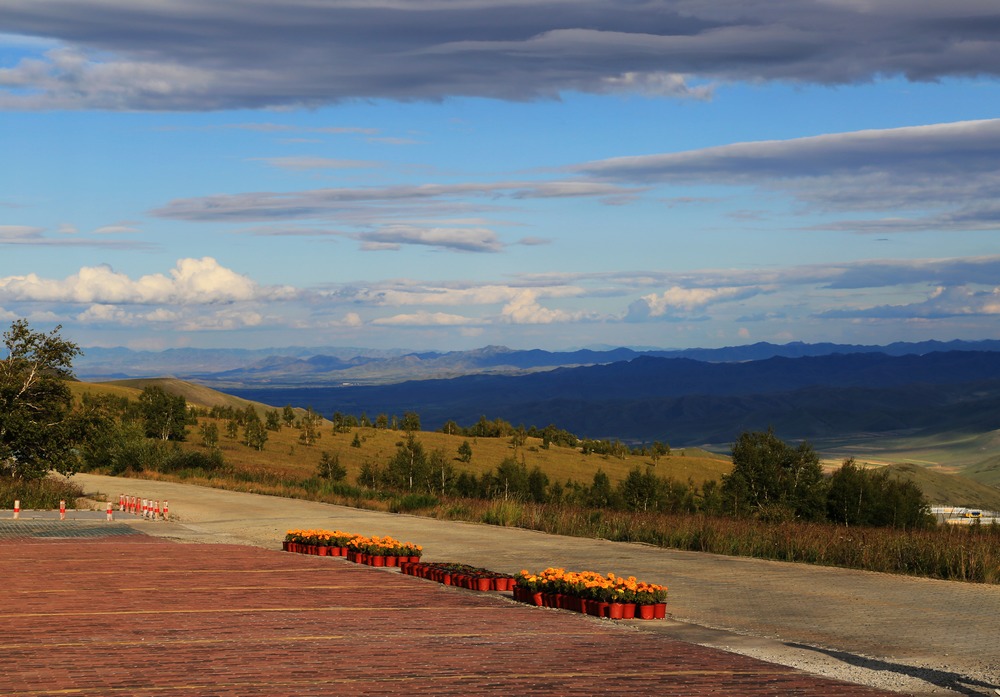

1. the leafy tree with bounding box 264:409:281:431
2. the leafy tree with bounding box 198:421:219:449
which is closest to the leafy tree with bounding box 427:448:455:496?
the leafy tree with bounding box 198:421:219:449

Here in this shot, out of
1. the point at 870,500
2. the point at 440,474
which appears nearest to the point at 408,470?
the point at 440,474

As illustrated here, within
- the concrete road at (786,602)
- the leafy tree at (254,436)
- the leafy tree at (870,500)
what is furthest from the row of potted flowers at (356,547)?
the leafy tree at (254,436)

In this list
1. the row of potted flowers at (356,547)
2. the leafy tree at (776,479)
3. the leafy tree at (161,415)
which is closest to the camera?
the row of potted flowers at (356,547)

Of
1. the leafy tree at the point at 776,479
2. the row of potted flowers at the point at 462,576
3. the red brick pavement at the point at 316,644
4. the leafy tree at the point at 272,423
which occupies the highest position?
the leafy tree at the point at 272,423

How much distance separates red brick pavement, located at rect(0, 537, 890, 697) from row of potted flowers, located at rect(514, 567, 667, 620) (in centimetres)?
35

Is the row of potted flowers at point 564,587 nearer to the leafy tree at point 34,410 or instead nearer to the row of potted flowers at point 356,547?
the row of potted flowers at point 356,547

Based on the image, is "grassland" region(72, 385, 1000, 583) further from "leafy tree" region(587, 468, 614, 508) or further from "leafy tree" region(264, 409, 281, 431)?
"leafy tree" region(264, 409, 281, 431)

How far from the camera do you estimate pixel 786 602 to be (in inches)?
731

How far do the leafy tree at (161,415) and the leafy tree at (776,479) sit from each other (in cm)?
3776

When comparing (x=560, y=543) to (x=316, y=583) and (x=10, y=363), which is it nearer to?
(x=316, y=583)

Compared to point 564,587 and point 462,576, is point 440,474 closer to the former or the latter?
point 462,576

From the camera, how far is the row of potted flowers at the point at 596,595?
17.0 m

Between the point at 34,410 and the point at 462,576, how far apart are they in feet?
87.2

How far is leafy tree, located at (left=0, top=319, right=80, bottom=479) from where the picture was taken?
40.6m
